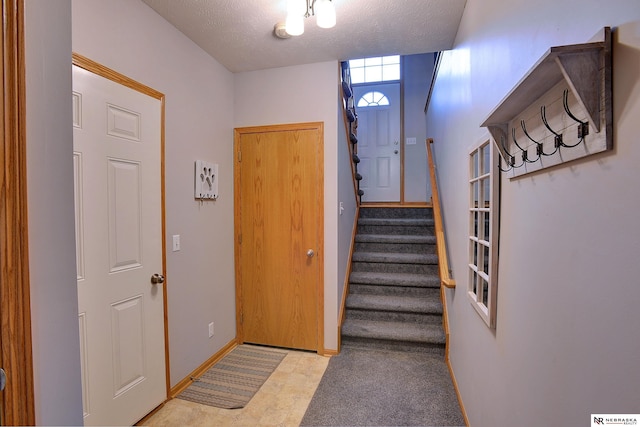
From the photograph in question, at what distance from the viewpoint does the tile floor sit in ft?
5.81

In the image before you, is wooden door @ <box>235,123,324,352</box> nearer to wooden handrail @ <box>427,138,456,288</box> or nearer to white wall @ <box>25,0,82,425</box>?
wooden handrail @ <box>427,138,456,288</box>

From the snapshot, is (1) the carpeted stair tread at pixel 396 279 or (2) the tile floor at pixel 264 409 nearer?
(2) the tile floor at pixel 264 409

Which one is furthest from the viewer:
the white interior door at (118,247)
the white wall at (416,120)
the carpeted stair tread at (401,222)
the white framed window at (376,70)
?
the white framed window at (376,70)

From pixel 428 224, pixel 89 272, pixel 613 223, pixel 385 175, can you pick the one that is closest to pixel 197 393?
pixel 89 272

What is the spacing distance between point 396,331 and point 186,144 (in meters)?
2.35

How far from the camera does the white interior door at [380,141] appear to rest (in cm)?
484

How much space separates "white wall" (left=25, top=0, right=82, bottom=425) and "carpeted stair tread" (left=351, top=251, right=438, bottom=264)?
8.98 ft

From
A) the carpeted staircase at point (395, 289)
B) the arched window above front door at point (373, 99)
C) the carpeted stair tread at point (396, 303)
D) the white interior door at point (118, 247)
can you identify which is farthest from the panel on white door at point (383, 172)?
the white interior door at point (118, 247)

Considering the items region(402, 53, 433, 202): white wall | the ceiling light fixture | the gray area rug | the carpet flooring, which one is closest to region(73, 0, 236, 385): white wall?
the carpet flooring

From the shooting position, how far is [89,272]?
1.46 meters

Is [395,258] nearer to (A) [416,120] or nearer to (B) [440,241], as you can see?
(B) [440,241]

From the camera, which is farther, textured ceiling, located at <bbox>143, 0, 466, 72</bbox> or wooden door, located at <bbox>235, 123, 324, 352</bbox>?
wooden door, located at <bbox>235, 123, 324, 352</bbox>

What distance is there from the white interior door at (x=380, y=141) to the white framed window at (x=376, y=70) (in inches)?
5.2

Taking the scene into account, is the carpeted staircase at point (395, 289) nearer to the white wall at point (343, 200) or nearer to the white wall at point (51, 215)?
the white wall at point (343, 200)
